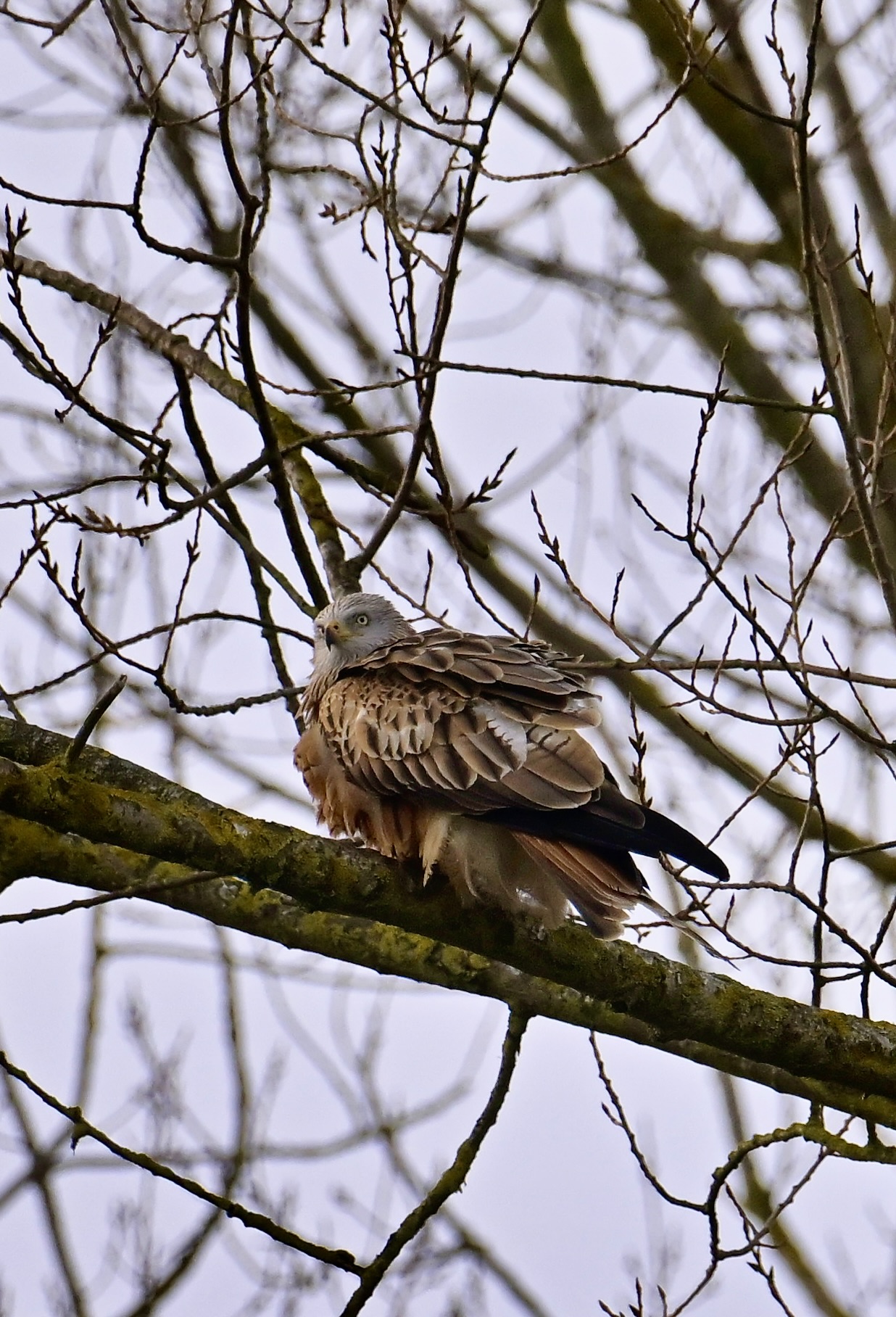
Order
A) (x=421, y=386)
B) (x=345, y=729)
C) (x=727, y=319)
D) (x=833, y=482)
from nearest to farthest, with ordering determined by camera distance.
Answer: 1. (x=421, y=386)
2. (x=345, y=729)
3. (x=833, y=482)
4. (x=727, y=319)

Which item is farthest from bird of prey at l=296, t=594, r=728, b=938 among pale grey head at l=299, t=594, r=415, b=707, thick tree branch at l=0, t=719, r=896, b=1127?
pale grey head at l=299, t=594, r=415, b=707

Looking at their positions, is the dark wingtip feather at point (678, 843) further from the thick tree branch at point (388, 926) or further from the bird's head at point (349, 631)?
the bird's head at point (349, 631)

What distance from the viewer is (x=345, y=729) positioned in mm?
5340

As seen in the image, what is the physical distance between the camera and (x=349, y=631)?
6.34 metres

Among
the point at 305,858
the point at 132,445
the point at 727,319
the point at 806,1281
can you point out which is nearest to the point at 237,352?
the point at 132,445

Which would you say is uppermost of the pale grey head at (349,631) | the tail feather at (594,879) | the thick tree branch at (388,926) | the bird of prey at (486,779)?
the pale grey head at (349,631)

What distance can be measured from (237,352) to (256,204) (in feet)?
2.43

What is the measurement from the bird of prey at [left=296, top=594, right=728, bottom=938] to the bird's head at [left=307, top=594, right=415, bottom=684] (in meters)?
0.46

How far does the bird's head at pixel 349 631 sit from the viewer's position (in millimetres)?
6262

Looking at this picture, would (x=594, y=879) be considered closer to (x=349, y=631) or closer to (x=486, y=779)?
(x=486, y=779)

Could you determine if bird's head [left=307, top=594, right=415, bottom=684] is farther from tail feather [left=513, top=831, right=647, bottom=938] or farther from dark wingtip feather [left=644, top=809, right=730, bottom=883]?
dark wingtip feather [left=644, top=809, right=730, bottom=883]

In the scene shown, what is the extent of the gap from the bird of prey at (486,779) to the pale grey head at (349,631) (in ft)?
1.49

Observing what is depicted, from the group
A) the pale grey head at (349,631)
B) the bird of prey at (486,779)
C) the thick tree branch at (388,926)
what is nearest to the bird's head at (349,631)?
the pale grey head at (349,631)

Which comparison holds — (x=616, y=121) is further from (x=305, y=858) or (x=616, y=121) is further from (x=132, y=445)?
(x=305, y=858)
